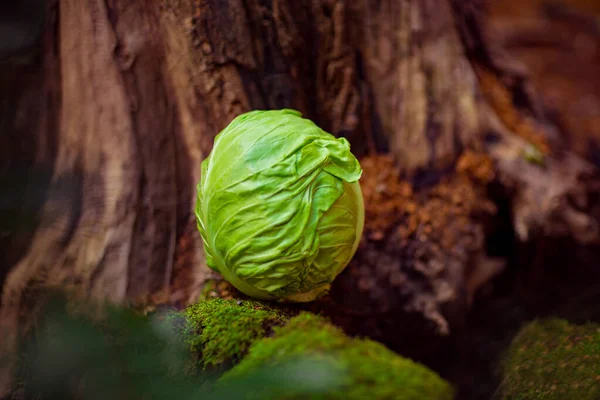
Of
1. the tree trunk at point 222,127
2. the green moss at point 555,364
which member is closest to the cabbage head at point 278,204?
the tree trunk at point 222,127

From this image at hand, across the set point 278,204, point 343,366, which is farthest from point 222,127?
point 343,366

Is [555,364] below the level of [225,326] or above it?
below

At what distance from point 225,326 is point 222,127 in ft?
4.51

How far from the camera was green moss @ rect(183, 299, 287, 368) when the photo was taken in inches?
95.1

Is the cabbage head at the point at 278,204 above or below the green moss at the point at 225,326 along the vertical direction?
above

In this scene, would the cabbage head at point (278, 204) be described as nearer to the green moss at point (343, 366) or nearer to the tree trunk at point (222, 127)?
the green moss at point (343, 366)

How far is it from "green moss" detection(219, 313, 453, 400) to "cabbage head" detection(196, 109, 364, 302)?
334 mm

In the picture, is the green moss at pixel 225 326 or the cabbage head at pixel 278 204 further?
the cabbage head at pixel 278 204

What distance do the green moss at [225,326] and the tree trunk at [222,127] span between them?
0.44m

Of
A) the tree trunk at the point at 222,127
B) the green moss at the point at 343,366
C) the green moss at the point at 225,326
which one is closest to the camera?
the green moss at the point at 343,366

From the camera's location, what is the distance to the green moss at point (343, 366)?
1.88 metres

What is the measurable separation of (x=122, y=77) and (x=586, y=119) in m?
6.33

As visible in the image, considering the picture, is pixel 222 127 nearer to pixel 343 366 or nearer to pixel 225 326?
pixel 225 326

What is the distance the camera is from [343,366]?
78.7 inches
